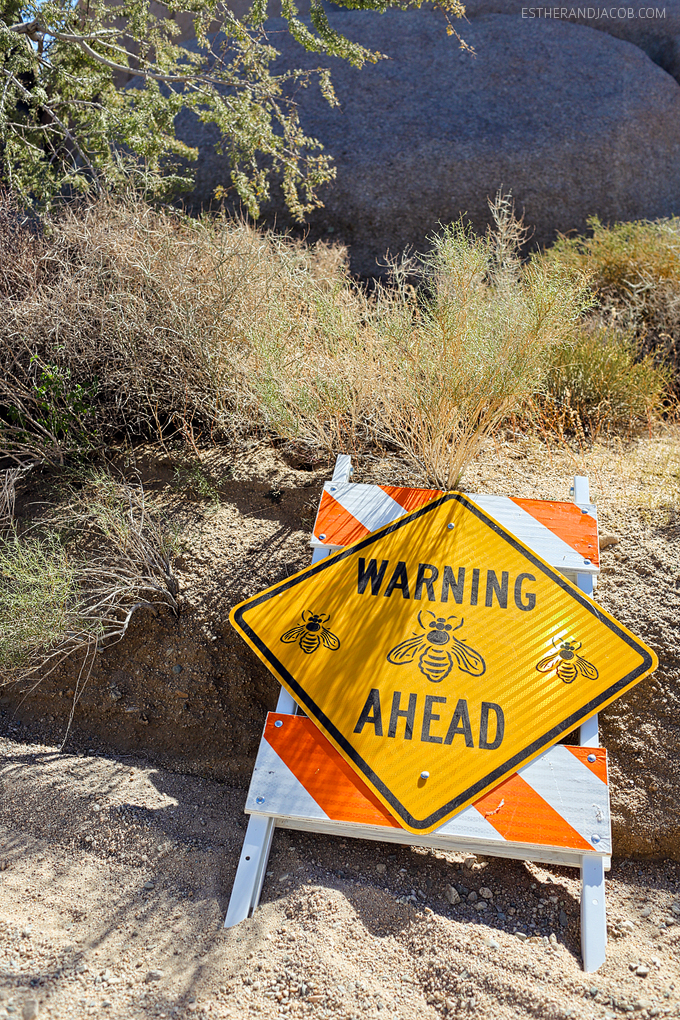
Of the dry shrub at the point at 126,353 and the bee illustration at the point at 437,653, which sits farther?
the dry shrub at the point at 126,353

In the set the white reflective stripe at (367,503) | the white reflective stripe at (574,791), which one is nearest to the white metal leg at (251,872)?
the white reflective stripe at (574,791)

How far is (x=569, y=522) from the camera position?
2965 mm

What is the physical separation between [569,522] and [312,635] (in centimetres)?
121

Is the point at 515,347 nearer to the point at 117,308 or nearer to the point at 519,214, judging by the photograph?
the point at 117,308

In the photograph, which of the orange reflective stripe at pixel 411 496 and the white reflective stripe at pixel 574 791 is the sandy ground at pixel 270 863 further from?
the orange reflective stripe at pixel 411 496

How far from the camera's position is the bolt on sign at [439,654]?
2.38 m

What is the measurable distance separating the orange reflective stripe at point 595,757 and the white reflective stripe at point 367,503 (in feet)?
3.87

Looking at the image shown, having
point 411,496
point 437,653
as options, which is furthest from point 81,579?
point 437,653

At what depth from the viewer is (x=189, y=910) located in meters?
2.35

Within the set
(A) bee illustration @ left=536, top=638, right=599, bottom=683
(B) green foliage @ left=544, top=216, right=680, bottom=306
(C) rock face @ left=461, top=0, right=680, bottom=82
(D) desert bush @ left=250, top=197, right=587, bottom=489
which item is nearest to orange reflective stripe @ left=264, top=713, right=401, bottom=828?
(A) bee illustration @ left=536, top=638, right=599, bottom=683

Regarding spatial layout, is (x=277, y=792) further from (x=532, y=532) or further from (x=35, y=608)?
(x=532, y=532)

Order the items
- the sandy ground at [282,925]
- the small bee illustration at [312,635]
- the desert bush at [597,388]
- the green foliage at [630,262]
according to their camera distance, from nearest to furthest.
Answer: the sandy ground at [282,925]
the small bee illustration at [312,635]
the desert bush at [597,388]
the green foliage at [630,262]

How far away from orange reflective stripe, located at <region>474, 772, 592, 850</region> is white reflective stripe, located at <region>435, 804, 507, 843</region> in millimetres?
14

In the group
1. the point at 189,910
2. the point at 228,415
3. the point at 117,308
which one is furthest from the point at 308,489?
the point at 189,910
